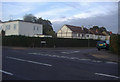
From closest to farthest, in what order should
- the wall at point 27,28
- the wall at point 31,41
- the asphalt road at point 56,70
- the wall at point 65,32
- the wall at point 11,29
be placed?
1. the asphalt road at point 56,70
2. the wall at point 31,41
3. the wall at point 11,29
4. the wall at point 27,28
5. the wall at point 65,32

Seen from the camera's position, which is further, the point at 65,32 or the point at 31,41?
the point at 65,32

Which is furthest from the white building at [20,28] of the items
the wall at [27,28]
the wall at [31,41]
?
the wall at [31,41]

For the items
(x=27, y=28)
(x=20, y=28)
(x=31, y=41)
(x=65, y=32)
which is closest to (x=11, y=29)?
(x=20, y=28)

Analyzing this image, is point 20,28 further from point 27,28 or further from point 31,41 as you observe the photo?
point 31,41

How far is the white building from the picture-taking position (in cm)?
4278

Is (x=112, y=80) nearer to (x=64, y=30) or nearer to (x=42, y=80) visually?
(x=42, y=80)

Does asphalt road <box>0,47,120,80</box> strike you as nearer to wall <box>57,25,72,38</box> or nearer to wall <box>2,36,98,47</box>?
wall <box>2,36,98,47</box>

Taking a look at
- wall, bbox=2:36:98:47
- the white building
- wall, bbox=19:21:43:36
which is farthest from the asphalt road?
wall, bbox=19:21:43:36

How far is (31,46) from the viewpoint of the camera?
30.4 metres

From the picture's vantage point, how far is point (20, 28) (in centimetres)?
4294

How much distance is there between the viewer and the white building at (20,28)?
4278 cm

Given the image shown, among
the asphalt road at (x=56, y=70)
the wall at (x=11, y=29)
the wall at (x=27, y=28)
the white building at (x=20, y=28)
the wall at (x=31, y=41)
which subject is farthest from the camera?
the wall at (x=27, y=28)

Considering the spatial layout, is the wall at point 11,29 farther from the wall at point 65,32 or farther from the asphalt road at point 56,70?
the asphalt road at point 56,70

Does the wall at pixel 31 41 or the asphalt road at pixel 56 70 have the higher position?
the wall at pixel 31 41
